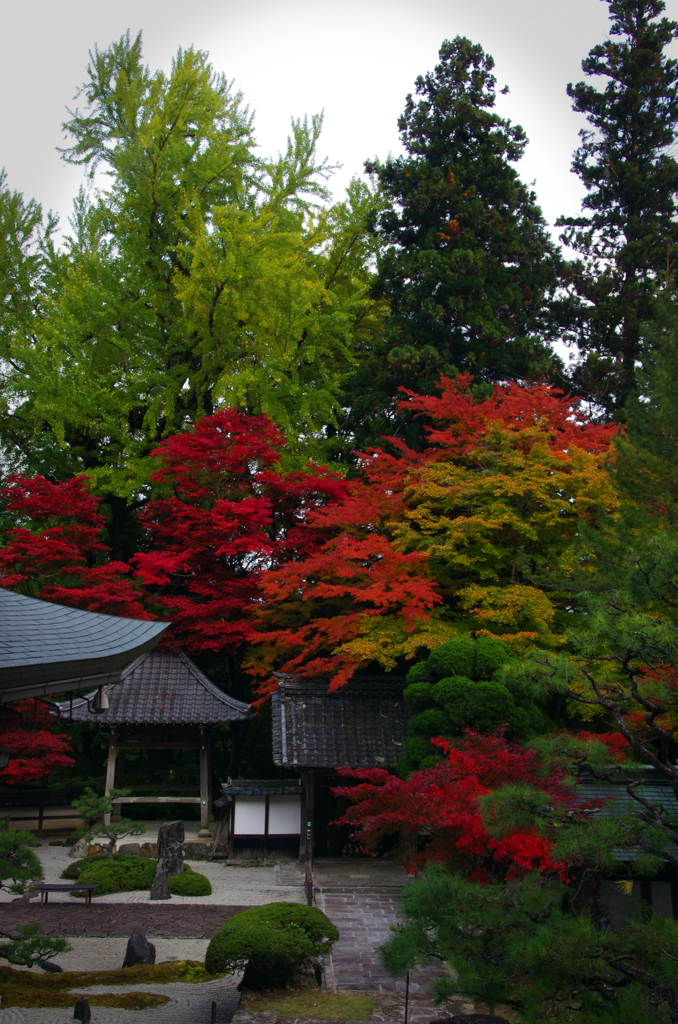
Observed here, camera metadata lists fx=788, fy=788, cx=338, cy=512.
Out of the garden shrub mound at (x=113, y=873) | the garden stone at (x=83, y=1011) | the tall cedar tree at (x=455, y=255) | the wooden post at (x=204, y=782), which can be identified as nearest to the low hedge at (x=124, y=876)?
the garden shrub mound at (x=113, y=873)

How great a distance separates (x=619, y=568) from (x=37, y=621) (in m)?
6.82

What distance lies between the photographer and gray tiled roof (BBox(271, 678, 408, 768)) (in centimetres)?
1435

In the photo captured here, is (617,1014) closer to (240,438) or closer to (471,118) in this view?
(240,438)

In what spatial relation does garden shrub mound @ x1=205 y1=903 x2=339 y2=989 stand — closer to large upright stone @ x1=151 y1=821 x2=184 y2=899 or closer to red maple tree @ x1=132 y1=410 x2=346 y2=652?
large upright stone @ x1=151 y1=821 x2=184 y2=899

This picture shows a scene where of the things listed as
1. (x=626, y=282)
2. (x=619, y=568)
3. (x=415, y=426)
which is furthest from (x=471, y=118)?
(x=619, y=568)

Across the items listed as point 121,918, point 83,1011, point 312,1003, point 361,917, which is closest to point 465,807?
point 312,1003

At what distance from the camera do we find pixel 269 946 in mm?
8391

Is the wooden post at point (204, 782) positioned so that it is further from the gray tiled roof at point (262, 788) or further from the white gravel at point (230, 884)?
the gray tiled roof at point (262, 788)

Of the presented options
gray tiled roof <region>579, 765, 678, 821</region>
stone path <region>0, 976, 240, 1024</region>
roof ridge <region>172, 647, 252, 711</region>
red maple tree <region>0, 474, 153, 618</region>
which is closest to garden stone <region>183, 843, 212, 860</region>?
roof ridge <region>172, 647, 252, 711</region>

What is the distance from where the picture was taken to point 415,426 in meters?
19.9

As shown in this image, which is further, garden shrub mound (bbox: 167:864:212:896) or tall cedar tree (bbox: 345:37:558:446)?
tall cedar tree (bbox: 345:37:558:446)

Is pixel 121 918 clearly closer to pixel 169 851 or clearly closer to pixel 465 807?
pixel 169 851

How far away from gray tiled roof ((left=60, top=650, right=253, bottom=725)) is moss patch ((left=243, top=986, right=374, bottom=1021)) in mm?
8297

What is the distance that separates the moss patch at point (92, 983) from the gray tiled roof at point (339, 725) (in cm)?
474
